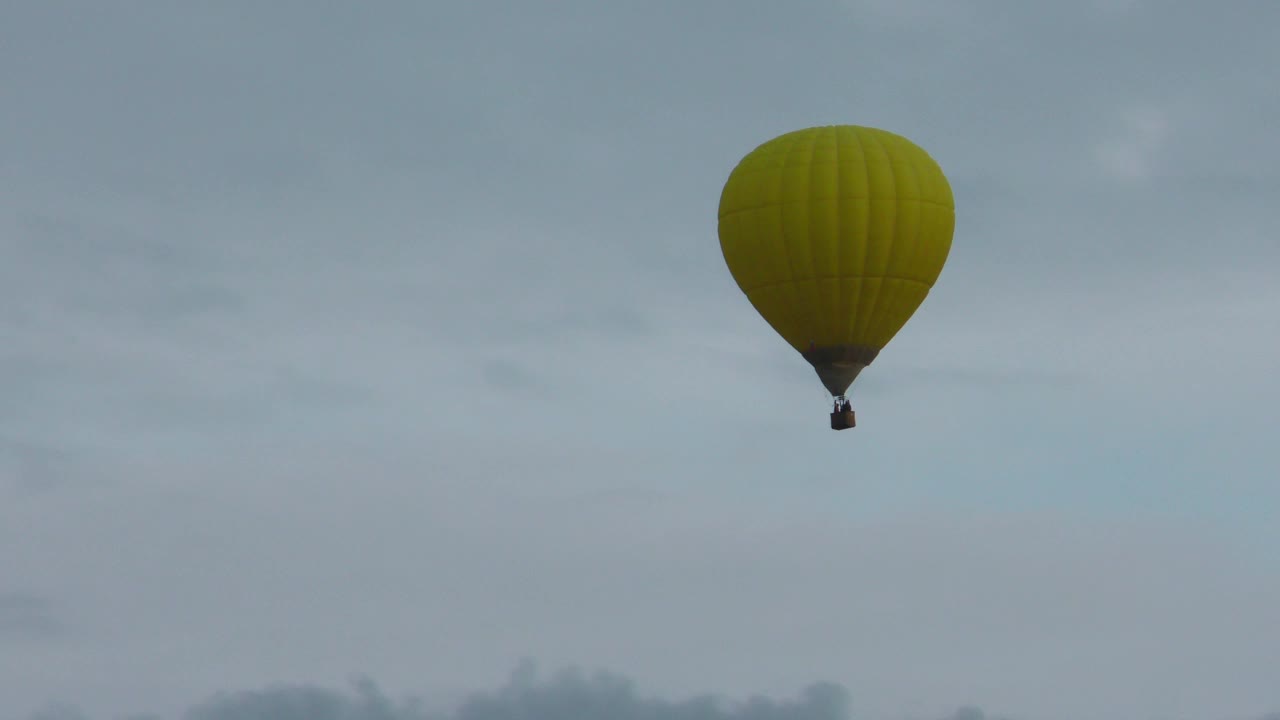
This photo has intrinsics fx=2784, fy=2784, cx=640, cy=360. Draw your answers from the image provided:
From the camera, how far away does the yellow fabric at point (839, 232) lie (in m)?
82.6

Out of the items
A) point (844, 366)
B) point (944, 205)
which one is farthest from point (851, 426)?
point (944, 205)

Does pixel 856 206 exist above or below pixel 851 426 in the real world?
above

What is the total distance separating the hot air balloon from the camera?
82.6 m

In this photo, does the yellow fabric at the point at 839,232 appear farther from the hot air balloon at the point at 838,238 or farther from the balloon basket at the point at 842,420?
the balloon basket at the point at 842,420

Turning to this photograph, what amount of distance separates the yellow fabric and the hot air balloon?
0.03 meters

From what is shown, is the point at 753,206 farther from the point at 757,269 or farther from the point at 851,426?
the point at 851,426

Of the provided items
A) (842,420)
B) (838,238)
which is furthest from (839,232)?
(842,420)

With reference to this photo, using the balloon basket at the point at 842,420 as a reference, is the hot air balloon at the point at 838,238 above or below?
above

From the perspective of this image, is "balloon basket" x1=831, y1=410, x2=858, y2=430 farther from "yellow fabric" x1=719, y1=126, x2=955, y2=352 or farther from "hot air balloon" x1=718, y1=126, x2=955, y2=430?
"yellow fabric" x1=719, y1=126, x2=955, y2=352

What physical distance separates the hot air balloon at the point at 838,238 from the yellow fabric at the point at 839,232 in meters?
0.03

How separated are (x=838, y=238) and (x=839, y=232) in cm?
19

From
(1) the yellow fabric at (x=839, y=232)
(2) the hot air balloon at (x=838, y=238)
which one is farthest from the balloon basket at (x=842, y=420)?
(1) the yellow fabric at (x=839, y=232)

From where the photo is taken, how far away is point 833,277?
82938mm

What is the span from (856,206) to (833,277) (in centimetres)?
224
